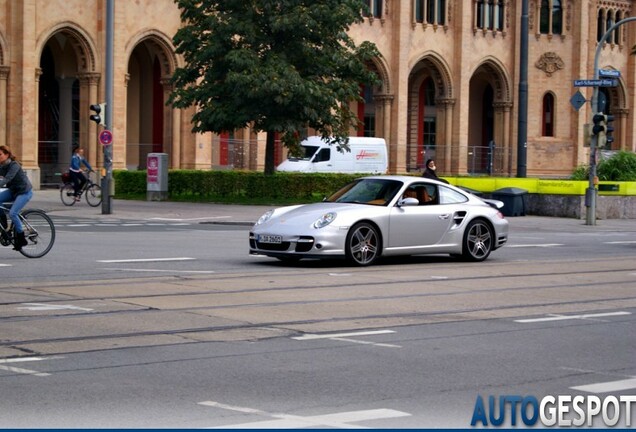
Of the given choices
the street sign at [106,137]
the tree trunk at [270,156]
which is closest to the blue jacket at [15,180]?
the street sign at [106,137]

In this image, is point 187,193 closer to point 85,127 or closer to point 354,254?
point 85,127

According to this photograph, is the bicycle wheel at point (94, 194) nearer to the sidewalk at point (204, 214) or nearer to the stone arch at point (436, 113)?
the sidewalk at point (204, 214)

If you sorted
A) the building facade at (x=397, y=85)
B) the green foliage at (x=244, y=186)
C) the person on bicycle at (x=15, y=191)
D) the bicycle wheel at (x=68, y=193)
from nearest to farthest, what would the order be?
the person on bicycle at (x=15, y=191) < the bicycle wheel at (x=68, y=193) < the green foliage at (x=244, y=186) < the building facade at (x=397, y=85)

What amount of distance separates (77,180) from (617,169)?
18.1 meters

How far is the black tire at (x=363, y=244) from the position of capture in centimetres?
1803

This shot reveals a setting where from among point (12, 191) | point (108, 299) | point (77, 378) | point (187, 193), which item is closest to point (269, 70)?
point (187, 193)

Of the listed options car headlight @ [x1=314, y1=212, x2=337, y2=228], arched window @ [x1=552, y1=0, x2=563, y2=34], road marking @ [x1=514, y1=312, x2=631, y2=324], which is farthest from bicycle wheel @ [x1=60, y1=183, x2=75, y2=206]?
arched window @ [x1=552, y1=0, x2=563, y2=34]

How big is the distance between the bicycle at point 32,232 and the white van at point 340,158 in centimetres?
3235

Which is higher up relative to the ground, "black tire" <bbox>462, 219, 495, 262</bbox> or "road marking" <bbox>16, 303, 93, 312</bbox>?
"black tire" <bbox>462, 219, 495, 262</bbox>

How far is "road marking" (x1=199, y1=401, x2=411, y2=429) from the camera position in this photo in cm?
738

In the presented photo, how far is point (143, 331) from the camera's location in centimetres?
1130

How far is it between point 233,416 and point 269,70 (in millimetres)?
31949

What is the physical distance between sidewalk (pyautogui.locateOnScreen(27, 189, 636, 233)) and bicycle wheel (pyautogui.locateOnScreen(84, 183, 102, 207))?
283 millimetres

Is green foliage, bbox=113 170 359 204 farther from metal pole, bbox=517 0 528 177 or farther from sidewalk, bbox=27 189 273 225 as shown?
metal pole, bbox=517 0 528 177
